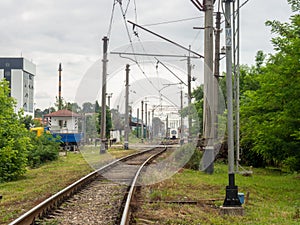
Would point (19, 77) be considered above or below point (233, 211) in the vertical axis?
above

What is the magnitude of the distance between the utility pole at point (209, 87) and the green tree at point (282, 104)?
1.82m

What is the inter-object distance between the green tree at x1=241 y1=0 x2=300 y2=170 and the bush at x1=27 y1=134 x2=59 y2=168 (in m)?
12.6

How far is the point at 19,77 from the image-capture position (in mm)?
106688

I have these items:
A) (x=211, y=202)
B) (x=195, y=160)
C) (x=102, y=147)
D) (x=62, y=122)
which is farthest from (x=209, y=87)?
(x=62, y=122)

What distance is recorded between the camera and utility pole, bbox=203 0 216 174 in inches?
763

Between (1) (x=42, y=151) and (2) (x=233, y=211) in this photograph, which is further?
(1) (x=42, y=151)

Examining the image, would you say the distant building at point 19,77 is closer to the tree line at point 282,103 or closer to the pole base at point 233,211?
the tree line at point 282,103

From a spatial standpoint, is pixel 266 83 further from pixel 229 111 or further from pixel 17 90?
pixel 17 90

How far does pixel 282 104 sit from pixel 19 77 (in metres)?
96.6

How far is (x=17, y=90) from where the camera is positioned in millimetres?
104875

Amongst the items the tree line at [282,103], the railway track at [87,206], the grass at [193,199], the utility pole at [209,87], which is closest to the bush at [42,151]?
the grass at [193,199]

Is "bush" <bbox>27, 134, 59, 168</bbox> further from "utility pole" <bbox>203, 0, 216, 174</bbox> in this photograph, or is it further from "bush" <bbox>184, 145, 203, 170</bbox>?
"utility pole" <bbox>203, 0, 216, 174</bbox>

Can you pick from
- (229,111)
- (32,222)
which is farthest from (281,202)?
(32,222)

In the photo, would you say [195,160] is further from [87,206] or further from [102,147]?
[102,147]
